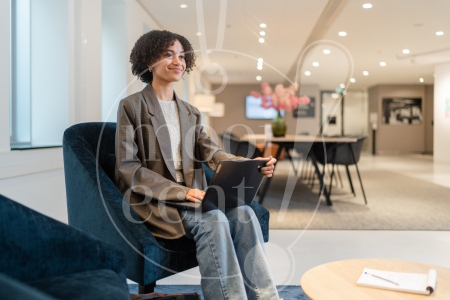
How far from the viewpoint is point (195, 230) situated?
166 cm

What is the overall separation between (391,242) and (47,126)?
2865mm

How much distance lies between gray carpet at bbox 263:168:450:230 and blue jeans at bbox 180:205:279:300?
214cm

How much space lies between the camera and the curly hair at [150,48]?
2.02 metres

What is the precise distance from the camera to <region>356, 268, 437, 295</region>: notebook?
1311 millimetres

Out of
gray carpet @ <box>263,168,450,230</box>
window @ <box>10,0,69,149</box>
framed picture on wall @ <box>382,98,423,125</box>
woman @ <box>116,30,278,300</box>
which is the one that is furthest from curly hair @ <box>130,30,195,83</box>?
framed picture on wall @ <box>382,98,423,125</box>

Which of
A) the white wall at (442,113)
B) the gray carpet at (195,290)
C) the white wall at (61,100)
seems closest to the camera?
the gray carpet at (195,290)

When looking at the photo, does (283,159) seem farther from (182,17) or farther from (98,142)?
(98,142)

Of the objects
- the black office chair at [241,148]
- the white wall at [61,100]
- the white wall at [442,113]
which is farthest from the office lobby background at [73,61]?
the white wall at [442,113]

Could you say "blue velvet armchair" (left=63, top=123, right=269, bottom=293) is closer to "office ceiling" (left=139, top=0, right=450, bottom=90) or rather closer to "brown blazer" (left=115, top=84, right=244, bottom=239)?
"brown blazer" (left=115, top=84, right=244, bottom=239)

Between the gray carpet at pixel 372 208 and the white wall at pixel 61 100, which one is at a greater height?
the white wall at pixel 61 100

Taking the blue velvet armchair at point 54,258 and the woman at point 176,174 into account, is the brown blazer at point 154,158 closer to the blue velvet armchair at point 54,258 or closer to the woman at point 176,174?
the woman at point 176,174

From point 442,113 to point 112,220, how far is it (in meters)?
11.3

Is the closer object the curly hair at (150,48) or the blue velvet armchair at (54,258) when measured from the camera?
the blue velvet armchair at (54,258)

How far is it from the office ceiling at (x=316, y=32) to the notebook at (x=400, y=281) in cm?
485
